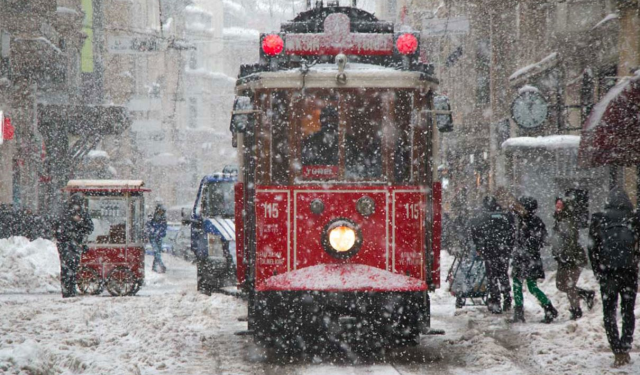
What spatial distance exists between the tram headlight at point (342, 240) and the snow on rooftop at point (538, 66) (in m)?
15.2

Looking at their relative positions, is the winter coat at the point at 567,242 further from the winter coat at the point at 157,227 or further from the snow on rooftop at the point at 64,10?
the snow on rooftop at the point at 64,10

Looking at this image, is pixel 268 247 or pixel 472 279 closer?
pixel 268 247

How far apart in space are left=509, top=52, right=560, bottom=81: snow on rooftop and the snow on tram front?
14.5m

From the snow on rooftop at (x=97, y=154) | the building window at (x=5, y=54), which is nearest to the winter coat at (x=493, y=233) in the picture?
the building window at (x=5, y=54)

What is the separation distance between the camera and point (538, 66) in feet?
82.7

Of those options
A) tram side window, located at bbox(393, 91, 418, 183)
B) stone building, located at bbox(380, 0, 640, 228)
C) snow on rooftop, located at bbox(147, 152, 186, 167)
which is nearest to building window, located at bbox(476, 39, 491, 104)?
stone building, located at bbox(380, 0, 640, 228)

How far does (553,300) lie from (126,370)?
8124 mm

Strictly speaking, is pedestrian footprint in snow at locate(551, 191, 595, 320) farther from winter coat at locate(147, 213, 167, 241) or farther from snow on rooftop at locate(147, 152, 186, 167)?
snow on rooftop at locate(147, 152, 186, 167)

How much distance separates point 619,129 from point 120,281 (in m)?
9.88

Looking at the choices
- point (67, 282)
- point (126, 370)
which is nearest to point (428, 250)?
point (126, 370)

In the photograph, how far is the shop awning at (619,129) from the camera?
12570mm

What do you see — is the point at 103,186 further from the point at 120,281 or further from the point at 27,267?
the point at 27,267

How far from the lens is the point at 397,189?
385 inches

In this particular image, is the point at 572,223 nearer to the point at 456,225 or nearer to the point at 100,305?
the point at 100,305
